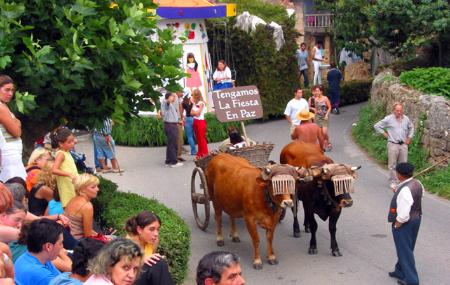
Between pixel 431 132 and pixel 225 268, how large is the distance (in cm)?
1150

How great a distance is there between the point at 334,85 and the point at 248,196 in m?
13.6

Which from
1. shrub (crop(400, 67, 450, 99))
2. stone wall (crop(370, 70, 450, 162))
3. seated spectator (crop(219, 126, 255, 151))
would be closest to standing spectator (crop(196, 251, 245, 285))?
seated spectator (crop(219, 126, 255, 151))

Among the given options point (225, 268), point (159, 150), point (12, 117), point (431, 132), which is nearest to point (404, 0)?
point (431, 132)

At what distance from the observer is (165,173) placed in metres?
17.4

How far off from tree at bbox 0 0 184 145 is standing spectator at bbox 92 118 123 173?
5.63 m

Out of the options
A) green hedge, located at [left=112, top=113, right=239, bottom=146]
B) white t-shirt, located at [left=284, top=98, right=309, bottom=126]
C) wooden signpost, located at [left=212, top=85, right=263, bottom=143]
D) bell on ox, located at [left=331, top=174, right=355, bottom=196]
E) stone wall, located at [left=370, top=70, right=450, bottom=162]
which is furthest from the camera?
green hedge, located at [left=112, top=113, right=239, bottom=146]

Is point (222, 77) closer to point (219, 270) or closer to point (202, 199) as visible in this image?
point (202, 199)

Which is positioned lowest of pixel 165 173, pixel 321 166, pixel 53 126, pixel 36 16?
pixel 165 173

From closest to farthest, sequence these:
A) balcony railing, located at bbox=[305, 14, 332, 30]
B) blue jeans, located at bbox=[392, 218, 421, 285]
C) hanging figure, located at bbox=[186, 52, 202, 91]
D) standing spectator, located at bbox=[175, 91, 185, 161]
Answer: blue jeans, located at bbox=[392, 218, 421, 285], standing spectator, located at bbox=[175, 91, 185, 161], hanging figure, located at bbox=[186, 52, 202, 91], balcony railing, located at bbox=[305, 14, 332, 30]

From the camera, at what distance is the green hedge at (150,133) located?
67.1 feet

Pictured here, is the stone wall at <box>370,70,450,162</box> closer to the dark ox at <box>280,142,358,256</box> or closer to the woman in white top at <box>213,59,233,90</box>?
the dark ox at <box>280,142,358,256</box>

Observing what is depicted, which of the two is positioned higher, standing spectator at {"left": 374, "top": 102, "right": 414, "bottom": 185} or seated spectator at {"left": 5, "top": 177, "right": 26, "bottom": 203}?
seated spectator at {"left": 5, "top": 177, "right": 26, "bottom": 203}

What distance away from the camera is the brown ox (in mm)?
10515

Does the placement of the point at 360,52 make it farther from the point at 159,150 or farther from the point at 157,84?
the point at 157,84
